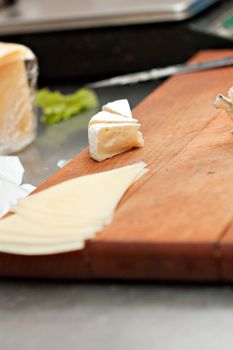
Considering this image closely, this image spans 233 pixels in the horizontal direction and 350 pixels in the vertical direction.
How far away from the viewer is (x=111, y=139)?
4.33 feet

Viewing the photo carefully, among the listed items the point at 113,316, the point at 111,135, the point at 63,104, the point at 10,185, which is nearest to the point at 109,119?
the point at 111,135

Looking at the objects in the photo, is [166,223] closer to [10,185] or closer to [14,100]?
[10,185]

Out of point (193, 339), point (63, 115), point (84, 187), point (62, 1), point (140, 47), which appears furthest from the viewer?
point (62, 1)

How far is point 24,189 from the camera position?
1.32 m

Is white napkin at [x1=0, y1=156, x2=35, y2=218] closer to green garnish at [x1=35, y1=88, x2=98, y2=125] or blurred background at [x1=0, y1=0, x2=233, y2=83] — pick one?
green garnish at [x1=35, y1=88, x2=98, y2=125]

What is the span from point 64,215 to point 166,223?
0.42 ft

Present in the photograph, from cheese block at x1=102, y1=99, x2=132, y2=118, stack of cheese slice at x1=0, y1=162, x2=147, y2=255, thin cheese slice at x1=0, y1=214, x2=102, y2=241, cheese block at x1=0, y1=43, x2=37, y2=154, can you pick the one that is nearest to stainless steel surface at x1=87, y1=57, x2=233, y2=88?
cheese block at x1=0, y1=43, x2=37, y2=154

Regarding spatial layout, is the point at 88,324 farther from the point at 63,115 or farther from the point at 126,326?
the point at 63,115

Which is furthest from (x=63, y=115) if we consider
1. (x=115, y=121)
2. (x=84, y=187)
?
(x=84, y=187)

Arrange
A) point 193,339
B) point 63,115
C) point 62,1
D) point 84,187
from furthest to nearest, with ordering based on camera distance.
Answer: point 62,1 < point 63,115 < point 84,187 < point 193,339

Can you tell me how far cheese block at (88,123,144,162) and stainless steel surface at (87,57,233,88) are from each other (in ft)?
1.81

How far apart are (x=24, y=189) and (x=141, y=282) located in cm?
35

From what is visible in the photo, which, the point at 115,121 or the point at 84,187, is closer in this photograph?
the point at 84,187

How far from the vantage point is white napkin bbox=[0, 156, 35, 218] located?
1.27m
